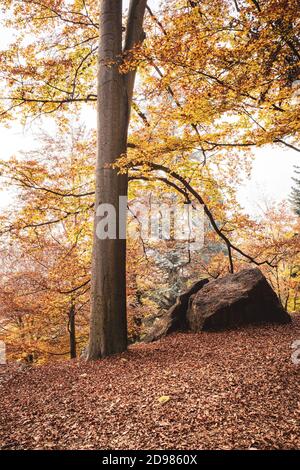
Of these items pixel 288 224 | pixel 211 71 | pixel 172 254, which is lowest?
pixel 172 254

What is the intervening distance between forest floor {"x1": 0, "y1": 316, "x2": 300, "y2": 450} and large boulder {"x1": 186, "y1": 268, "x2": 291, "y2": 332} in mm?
1510

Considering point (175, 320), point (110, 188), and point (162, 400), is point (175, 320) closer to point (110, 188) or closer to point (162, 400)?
point (110, 188)

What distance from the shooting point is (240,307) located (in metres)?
7.18

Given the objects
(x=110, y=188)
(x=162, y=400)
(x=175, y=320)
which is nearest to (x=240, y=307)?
(x=175, y=320)

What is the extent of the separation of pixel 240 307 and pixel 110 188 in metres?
4.00

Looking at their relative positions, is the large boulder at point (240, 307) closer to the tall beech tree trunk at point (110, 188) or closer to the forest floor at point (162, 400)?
the forest floor at point (162, 400)

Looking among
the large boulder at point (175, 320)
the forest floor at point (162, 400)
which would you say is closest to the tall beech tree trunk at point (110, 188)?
the forest floor at point (162, 400)

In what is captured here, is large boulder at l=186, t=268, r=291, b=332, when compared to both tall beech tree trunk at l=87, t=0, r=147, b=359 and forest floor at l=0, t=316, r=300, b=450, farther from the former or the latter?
tall beech tree trunk at l=87, t=0, r=147, b=359

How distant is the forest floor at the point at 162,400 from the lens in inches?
104

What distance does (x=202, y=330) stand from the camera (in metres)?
7.23
